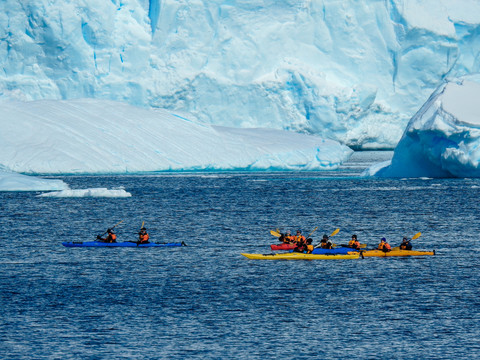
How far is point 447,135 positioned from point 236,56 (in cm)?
3821

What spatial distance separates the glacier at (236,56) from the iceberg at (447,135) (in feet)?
93.6

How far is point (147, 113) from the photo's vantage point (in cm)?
7181

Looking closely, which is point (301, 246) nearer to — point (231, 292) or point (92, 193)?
point (231, 292)

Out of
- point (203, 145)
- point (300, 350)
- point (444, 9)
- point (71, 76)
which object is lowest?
point (300, 350)

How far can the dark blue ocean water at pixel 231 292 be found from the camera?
16.8 metres

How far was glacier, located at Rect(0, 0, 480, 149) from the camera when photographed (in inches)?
3201

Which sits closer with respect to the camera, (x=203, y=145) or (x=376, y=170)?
(x=376, y=170)

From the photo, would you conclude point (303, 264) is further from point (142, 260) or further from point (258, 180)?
point (258, 180)

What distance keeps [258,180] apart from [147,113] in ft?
32.8

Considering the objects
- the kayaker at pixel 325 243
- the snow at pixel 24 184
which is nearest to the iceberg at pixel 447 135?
the snow at pixel 24 184

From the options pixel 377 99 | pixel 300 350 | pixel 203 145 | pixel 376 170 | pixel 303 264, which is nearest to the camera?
pixel 300 350

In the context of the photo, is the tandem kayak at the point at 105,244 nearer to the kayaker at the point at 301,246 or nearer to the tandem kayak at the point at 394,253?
the kayaker at the point at 301,246

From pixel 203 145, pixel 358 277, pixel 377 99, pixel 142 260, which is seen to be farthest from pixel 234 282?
pixel 377 99

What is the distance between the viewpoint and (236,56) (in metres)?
86.4
